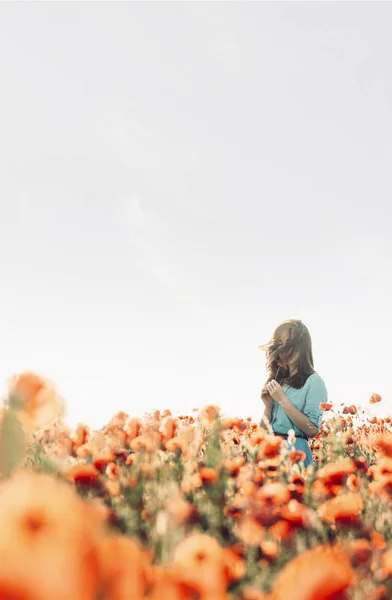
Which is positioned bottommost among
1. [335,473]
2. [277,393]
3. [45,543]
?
[45,543]

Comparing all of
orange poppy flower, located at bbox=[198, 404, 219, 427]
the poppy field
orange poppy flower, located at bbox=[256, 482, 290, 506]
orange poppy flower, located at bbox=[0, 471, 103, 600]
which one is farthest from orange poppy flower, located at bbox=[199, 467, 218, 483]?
orange poppy flower, located at bbox=[0, 471, 103, 600]

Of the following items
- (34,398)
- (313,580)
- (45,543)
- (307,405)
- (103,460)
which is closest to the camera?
(45,543)

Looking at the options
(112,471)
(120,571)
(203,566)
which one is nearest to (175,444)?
(112,471)

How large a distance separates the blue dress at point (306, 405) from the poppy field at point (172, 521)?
182 centimetres

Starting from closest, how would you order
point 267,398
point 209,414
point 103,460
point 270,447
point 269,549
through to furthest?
point 269,549 < point 103,460 < point 270,447 < point 209,414 < point 267,398

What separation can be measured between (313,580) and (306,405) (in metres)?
3.81

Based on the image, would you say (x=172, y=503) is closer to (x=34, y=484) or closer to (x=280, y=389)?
(x=34, y=484)

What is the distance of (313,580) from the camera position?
110 centimetres

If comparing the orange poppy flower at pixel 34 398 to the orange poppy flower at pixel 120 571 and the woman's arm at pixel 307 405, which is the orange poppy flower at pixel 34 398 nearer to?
the orange poppy flower at pixel 120 571

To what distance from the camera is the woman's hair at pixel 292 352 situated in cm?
505

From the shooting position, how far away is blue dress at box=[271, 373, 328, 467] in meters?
4.77

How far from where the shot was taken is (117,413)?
3867 mm

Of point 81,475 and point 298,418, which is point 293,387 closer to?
point 298,418

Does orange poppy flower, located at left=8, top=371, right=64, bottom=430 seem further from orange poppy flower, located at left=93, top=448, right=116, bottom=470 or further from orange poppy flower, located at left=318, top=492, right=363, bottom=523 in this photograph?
orange poppy flower, located at left=318, top=492, right=363, bottom=523
